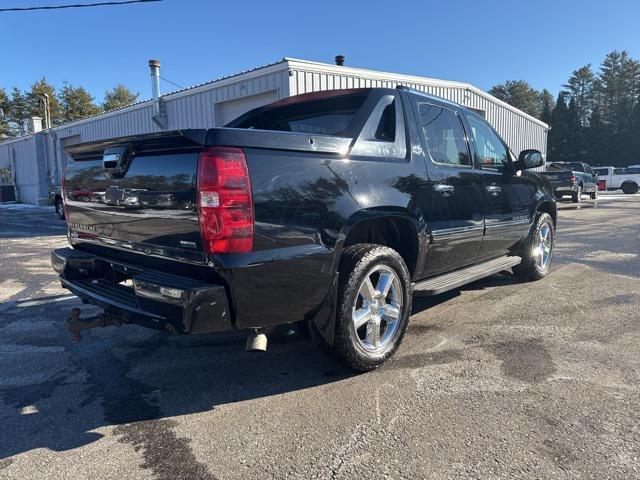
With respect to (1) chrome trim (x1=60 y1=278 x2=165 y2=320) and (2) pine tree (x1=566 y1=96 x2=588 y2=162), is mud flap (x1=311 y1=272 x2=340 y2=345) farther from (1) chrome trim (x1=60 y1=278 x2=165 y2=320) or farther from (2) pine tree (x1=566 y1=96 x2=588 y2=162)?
(2) pine tree (x1=566 y1=96 x2=588 y2=162)

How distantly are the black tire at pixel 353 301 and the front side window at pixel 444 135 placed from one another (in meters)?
1.10

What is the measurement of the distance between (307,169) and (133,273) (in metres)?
1.22

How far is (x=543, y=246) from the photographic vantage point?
5.99 m

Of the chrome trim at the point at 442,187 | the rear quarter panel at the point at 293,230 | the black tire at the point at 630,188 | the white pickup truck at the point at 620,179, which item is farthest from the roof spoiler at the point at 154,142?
the white pickup truck at the point at 620,179

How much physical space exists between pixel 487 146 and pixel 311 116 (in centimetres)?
190

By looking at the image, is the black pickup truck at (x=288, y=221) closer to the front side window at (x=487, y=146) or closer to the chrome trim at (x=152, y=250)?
the chrome trim at (x=152, y=250)

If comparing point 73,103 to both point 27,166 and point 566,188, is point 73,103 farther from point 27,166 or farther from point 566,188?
point 566,188

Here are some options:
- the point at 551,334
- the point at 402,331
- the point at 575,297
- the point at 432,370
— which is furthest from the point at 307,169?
the point at 575,297

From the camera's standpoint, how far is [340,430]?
260cm

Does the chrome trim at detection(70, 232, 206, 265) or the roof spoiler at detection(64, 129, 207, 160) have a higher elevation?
the roof spoiler at detection(64, 129, 207, 160)

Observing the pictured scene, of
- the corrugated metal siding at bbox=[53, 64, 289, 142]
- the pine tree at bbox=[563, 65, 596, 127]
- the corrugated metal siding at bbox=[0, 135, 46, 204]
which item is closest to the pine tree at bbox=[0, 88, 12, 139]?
the corrugated metal siding at bbox=[0, 135, 46, 204]

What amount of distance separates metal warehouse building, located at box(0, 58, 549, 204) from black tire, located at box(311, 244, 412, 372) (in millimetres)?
9447

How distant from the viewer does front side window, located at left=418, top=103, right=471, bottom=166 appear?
12.9ft

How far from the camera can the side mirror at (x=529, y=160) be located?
506 centimetres
